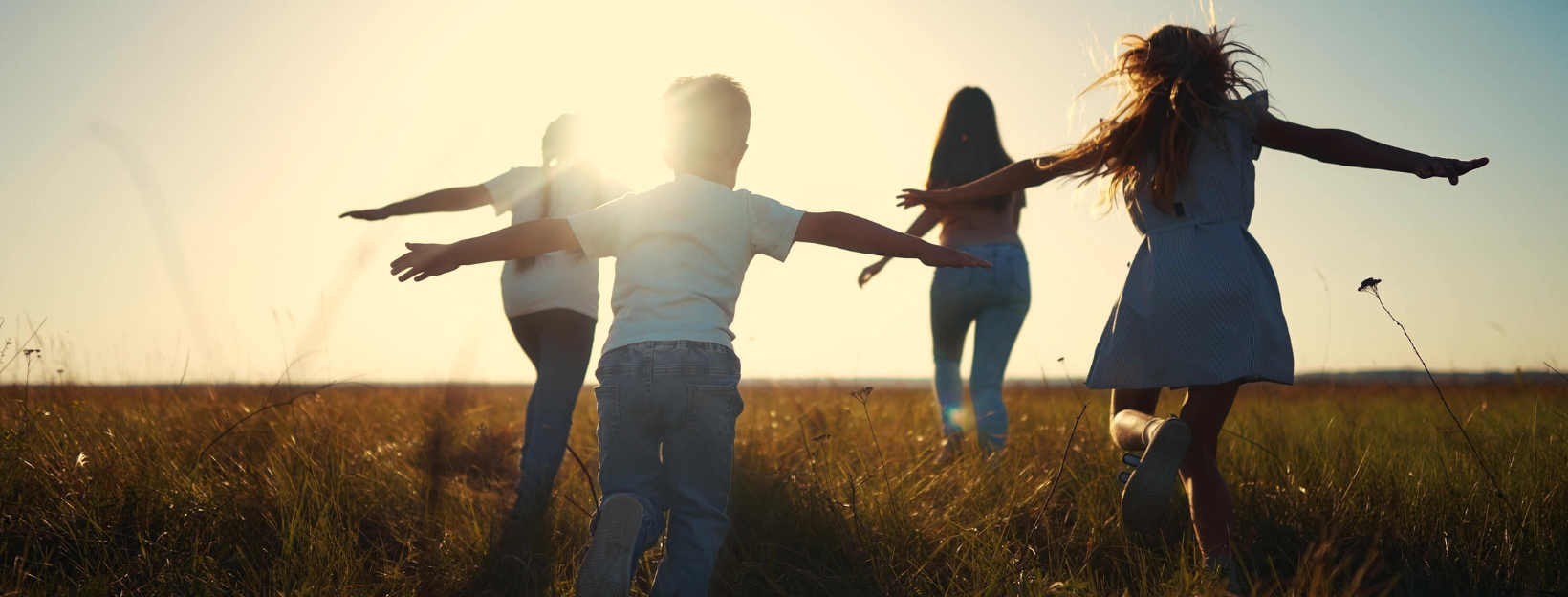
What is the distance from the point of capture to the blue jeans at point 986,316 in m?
4.12

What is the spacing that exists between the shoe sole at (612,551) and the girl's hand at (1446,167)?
2.35 meters

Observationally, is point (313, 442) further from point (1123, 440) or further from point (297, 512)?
point (1123, 440)

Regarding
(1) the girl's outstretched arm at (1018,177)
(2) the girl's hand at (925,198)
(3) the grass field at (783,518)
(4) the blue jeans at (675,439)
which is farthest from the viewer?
(2) the girl's hand at (925,198)

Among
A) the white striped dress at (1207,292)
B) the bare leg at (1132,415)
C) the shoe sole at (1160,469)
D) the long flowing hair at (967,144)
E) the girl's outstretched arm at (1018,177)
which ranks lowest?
the shoe sole at (1160,469)

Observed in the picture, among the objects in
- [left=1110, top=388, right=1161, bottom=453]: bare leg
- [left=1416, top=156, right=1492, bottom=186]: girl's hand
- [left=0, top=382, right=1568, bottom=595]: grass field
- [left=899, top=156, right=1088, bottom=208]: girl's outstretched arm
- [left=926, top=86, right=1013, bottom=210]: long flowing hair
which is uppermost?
[left=926, top=86, right=1013, bottom=210]: long flowing hair

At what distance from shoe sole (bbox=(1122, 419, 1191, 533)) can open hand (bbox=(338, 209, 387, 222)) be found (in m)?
3.14

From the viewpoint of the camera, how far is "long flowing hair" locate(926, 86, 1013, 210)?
14.3ft

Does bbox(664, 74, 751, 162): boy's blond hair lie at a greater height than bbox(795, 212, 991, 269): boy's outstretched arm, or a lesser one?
greater

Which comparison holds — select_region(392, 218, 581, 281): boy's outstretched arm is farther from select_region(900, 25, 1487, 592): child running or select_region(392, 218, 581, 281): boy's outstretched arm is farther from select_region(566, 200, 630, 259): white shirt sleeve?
select_region(900, 25, 1487, 592): child running

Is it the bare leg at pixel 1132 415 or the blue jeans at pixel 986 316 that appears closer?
the bare leg at pixel 1132 415

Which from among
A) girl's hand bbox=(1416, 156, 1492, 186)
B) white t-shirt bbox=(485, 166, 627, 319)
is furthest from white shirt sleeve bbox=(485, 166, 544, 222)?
girl's hand bbox=(1416, 156, 1492, 186)

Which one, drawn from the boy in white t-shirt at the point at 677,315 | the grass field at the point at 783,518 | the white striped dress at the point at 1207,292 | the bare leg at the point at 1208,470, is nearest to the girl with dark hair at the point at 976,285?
the grass field at the point at 783,518

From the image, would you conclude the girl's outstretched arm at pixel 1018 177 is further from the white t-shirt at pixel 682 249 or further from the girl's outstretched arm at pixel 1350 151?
the white t-shirt at pixel 682 249

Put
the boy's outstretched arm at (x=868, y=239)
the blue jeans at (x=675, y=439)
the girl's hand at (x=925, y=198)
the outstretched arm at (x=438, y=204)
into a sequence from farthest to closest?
the outstretched arm at (x=438, y=204)
the girl's hand at (x=925, y=198)
the boy's outstretched arm at (x=868, y=239)
the blue jeans at (x=675, y=439)
